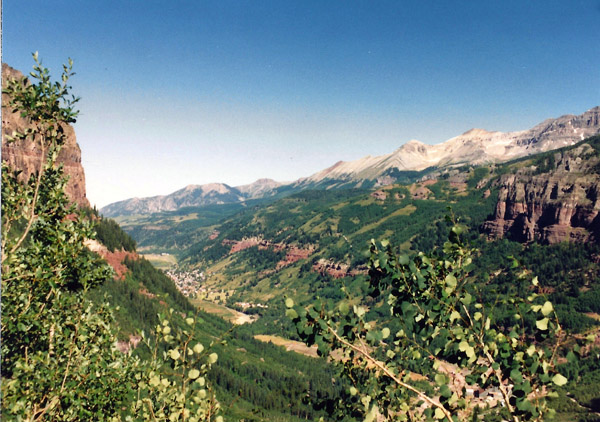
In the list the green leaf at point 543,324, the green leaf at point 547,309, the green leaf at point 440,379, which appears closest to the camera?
the green leaf at point 547,309

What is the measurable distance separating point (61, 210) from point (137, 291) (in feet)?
657

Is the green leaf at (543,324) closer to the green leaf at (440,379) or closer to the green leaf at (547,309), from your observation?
the green leaf at (547,309)

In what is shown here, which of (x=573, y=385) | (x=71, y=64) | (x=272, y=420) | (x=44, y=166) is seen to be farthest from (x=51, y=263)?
(x=573, y=385)

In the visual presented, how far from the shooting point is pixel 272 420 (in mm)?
141125

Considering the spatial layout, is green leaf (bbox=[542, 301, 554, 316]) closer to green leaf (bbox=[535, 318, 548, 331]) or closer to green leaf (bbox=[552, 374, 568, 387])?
green leaf (bbox=[535, 318, 548, 331])

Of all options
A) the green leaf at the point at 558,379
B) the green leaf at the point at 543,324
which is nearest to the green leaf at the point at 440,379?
the green leaf at the point at 558,379

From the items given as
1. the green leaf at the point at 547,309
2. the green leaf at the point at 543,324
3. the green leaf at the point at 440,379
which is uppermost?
the green leaf at the point at 547,309

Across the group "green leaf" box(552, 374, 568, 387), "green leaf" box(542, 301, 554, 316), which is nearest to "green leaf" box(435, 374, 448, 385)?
"green leaf" box(552, 374, 568, 387)

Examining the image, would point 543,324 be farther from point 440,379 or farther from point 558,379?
point 440,379

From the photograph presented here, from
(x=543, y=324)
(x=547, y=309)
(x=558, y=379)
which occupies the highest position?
(x=547, y=309)

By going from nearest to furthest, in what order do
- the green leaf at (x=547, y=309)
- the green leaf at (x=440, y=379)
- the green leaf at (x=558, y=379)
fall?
the green leaf at (x=558, y=379)
the green leaf at (x=547, y=309)
the green leaf at (x=440, y=379)

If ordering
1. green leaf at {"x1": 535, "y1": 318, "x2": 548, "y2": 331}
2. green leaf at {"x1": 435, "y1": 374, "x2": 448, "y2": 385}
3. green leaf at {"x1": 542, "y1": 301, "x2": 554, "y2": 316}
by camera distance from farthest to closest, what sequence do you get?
green leaf at {"x1": 435, "y1": 374, "x2": 448, "y2": 385} → green leaf at {"x1": 535, "y1": 318, "x2": 548, "y2": 331} → green leaf at {"x1": 542, "y1": 301, "x2": 554, "y2": 316}

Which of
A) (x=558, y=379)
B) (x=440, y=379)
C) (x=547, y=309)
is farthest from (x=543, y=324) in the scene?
(x=440, y=379)

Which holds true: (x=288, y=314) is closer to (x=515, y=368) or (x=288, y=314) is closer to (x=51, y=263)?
(x=515, y=368)
